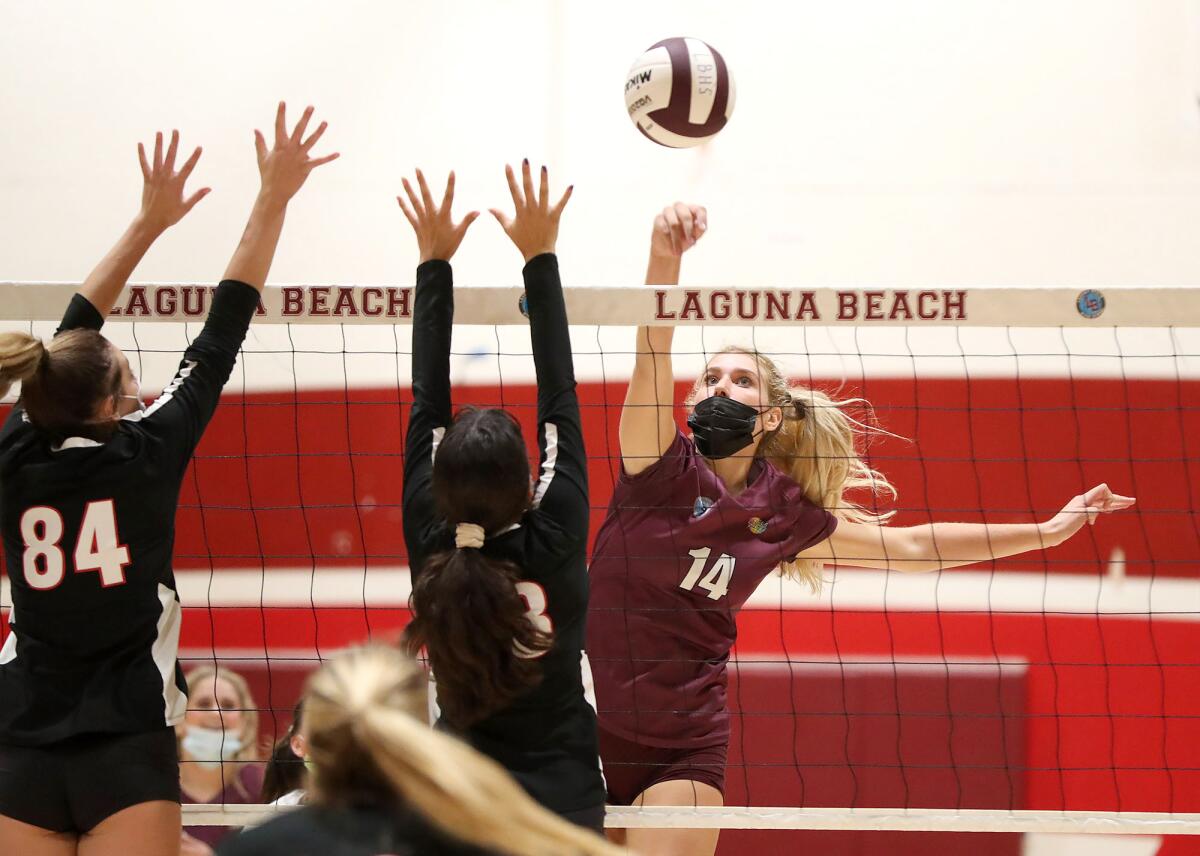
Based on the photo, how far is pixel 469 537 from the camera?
2.28m

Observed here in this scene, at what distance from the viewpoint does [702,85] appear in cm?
390

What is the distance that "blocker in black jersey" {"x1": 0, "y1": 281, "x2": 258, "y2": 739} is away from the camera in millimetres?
2525

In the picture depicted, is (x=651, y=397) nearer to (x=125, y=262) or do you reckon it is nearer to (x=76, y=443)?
(x=125, y=262)

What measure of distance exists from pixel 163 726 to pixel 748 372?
6.71 ft

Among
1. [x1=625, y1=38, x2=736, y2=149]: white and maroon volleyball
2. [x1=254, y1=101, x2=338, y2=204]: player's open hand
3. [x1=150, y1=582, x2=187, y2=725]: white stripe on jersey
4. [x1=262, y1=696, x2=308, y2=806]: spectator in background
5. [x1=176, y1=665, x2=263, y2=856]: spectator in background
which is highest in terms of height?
[x1=625, y1=38, x2=736, y2=149]: white and maroon volleyball

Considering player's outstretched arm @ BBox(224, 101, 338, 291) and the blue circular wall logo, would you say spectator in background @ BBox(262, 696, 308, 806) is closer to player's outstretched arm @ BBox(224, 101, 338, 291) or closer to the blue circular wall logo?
player's outstretched arm @ BBox(224, 101, 338, 291)

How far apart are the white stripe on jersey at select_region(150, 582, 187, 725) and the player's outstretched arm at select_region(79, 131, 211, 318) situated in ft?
2.46

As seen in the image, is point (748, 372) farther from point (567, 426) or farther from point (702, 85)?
point (567, 426)

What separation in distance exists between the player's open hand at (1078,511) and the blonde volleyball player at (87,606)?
105 inches

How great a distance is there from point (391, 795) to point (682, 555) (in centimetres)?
225

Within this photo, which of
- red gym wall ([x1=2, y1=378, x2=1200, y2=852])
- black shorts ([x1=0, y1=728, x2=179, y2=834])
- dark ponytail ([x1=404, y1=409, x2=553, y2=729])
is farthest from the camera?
red gym wall ([x1=2, y1=378, x2=1200, y2=852])

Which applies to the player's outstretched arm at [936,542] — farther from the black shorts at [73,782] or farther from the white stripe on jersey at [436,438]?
the black shorts at [73,782]

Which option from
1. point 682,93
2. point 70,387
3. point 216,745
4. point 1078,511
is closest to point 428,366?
point 70,387

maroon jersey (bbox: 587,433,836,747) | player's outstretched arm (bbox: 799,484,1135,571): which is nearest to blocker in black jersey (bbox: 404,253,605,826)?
maroon jersey (bbox: 587,433,836,747)
